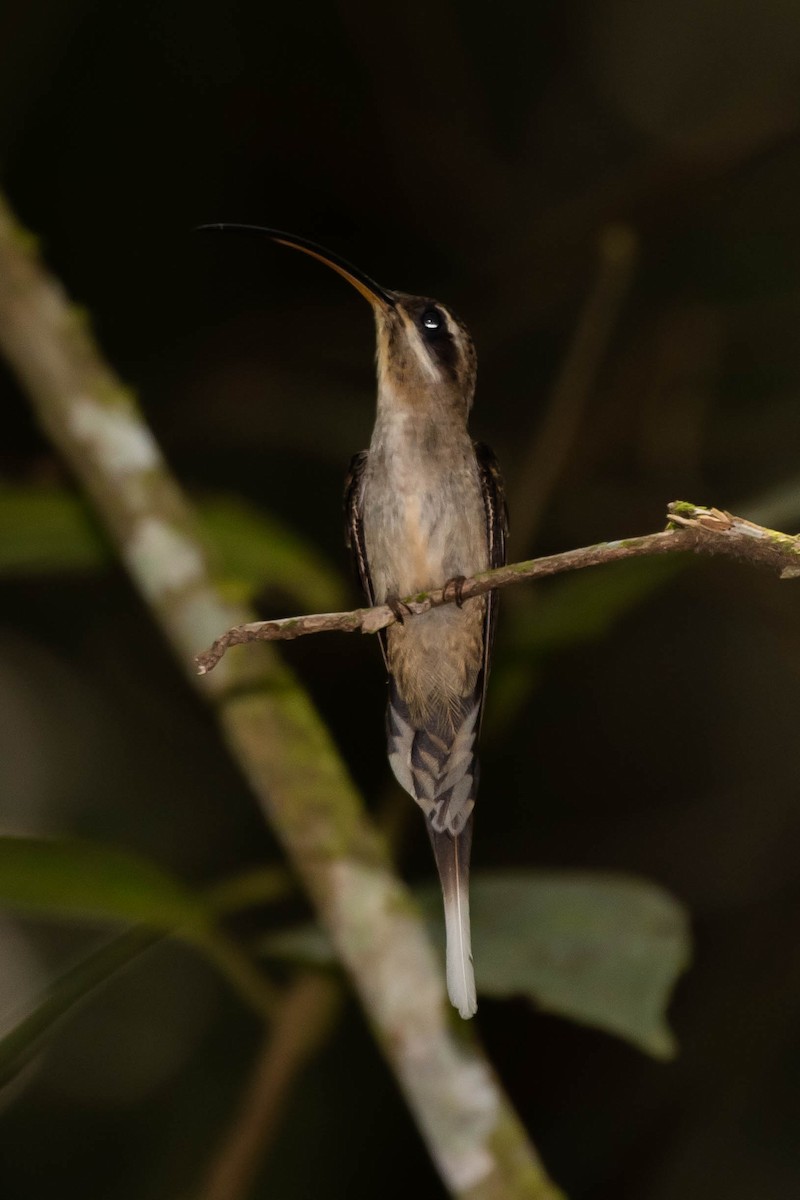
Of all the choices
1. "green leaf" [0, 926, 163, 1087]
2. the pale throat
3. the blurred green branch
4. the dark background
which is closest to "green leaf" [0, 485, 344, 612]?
the blurred green branch

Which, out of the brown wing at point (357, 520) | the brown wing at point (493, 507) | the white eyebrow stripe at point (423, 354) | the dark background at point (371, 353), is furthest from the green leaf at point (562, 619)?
the dark background at point (371, 353)

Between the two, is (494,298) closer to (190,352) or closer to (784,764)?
(190,352)

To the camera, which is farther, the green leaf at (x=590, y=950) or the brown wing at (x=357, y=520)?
the brown wing at (x=357, y=520)

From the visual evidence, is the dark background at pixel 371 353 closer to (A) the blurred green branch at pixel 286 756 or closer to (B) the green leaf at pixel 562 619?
(B) the green leaf at pixel 562 619

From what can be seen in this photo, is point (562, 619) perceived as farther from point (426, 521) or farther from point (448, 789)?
point (448, 789)

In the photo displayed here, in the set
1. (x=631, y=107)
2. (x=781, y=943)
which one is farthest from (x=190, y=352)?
(x=781, y=943)

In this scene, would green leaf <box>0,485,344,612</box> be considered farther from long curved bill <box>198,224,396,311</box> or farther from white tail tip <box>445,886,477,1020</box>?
white tail tip <box>445,886,477,1020</box>

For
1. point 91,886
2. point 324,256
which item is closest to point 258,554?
point 324,256
